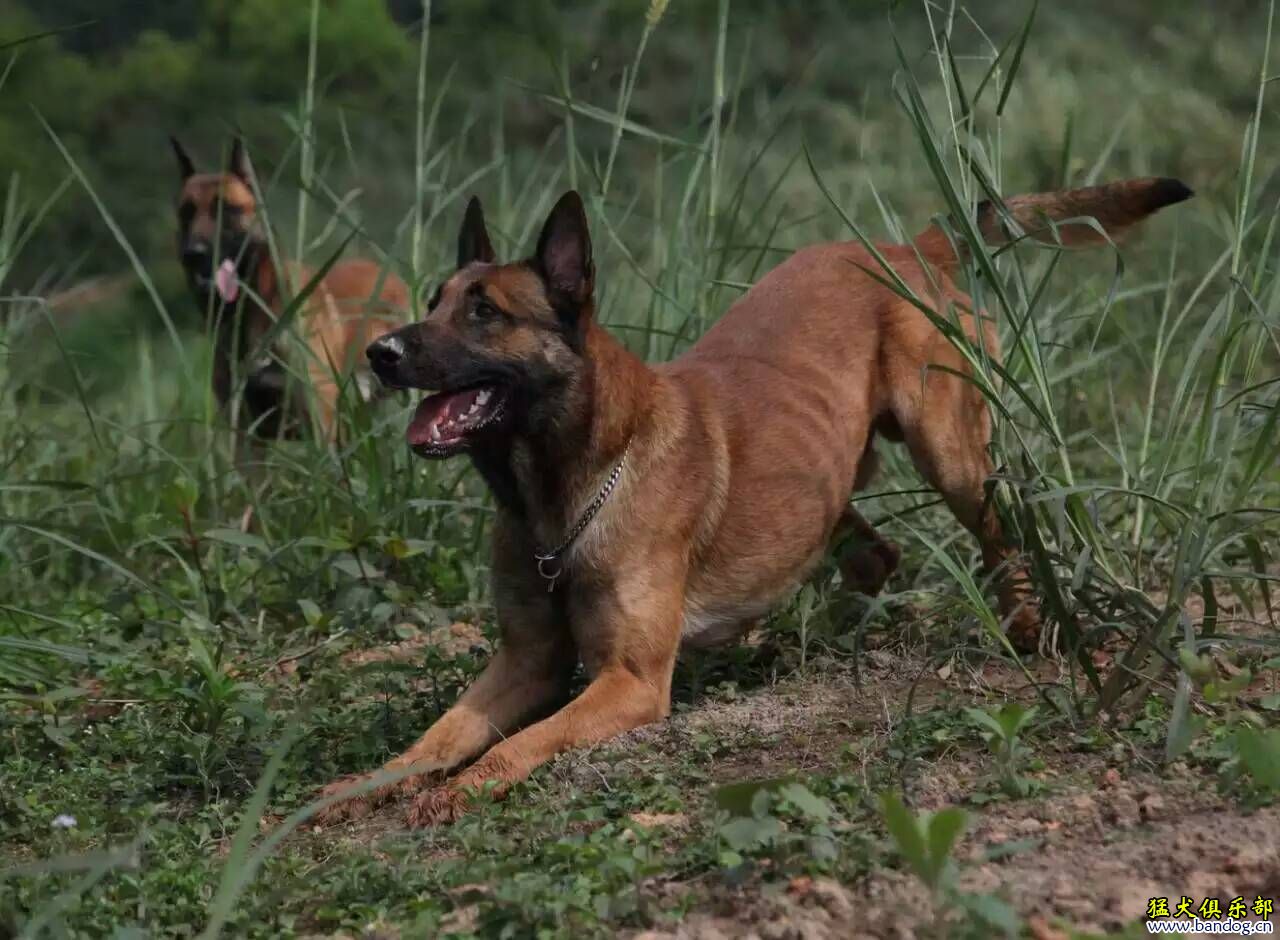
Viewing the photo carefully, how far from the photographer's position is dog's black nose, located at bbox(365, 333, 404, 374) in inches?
172

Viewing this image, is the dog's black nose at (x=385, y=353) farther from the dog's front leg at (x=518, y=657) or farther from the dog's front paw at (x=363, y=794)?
the dog's front paw at (x=363, y=794)

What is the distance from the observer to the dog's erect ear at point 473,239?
5.02 m

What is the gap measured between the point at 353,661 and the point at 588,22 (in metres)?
7.00

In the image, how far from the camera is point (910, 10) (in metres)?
14.5

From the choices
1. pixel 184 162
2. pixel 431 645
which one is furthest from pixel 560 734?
pixel 184 162

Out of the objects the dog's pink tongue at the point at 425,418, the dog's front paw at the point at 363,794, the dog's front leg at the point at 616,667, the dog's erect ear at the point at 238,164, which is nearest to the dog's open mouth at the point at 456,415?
the dog's pink tongue at the point at 425,418

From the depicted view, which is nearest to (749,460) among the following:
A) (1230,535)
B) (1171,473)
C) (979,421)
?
(979,421)

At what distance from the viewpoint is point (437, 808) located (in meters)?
3.98

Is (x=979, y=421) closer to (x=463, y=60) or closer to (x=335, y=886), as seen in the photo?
(x=335, y=886)

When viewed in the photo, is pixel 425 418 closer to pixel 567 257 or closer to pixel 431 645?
pixel 567 257

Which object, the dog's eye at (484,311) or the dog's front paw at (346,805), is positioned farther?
the dog's eye at (484,311)

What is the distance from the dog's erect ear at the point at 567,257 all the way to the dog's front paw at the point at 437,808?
55.0 inches

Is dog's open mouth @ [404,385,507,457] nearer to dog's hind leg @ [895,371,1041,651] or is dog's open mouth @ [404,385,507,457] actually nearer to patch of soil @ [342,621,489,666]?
patch of soil @ [342,621,489,666]

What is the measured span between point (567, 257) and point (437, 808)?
1.56 m
